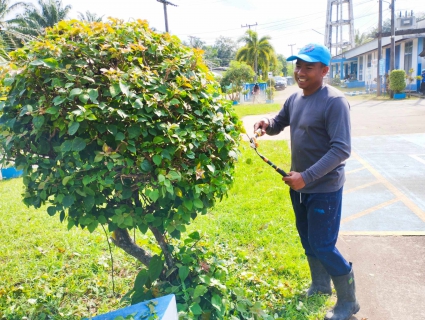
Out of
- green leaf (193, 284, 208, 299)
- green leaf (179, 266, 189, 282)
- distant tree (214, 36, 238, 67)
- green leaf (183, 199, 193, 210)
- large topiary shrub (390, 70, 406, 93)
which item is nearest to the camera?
green leaf (183, 199, 193, 210)

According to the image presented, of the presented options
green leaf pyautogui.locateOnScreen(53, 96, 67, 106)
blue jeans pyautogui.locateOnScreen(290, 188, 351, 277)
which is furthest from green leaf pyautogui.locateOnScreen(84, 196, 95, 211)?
blue jeans pyautogui.locateOnScreen(290, 188, 351, 277)

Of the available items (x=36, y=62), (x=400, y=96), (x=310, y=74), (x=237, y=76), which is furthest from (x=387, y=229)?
(x=237, y=76)

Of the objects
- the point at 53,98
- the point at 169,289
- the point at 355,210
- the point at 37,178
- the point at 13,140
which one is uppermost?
the point at 53,98

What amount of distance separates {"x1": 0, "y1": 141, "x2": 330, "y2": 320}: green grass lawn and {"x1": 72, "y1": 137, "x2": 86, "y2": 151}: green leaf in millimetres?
1064

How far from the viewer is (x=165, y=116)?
2045 mm

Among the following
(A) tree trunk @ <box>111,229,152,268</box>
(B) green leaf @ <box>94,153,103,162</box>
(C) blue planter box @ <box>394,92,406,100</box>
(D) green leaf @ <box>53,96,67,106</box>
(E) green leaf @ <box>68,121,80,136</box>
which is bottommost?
(C) blue planter box @ <box>394,92,406,100</box>

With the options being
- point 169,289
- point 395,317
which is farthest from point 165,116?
point 395,317

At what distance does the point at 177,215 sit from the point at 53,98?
0.92 metres

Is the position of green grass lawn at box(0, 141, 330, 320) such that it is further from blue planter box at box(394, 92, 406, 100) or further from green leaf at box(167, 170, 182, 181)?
blue planter box at box(394, 92, 406, 100)

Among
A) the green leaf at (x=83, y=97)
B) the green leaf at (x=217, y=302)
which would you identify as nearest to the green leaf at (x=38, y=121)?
the green leaf at (x=83, y=97)

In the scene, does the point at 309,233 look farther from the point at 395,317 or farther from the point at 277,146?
the point at 277,146

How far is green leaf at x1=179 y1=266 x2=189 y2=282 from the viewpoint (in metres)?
2.41

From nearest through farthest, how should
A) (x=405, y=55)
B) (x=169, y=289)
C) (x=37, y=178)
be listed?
(x=37, y=178) → (x=169, y=289) → (x=405, y=55)

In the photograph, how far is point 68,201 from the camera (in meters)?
1.92
